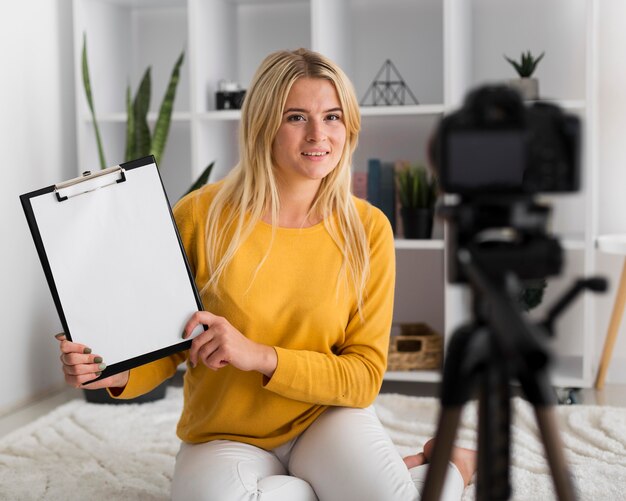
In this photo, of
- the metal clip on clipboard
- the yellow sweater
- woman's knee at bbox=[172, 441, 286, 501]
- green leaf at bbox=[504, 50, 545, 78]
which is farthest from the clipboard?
green leaf at bbox=[504, 50, 545, 78]

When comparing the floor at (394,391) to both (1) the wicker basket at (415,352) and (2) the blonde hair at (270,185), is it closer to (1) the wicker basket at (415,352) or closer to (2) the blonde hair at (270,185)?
(1) the wicker basket at (415,352)

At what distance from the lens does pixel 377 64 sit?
3.43 m

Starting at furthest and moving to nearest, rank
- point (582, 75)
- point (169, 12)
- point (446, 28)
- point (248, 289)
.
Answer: point (169, 12) → point (582, 75) → point (446, 28) → point (248, 289)

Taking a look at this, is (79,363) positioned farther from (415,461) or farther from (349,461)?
(415,461)

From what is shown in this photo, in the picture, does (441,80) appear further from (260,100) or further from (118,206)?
(118,206)

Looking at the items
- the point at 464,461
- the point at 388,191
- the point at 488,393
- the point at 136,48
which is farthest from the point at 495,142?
the point at 136,48

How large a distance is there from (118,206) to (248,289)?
0.31 metres

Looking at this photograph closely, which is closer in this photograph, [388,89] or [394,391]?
[394,391]

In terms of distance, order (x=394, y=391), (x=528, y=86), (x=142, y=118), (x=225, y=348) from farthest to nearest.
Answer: (x=394, y=391) < (x=142, y=118) < (x=528, y=86) < (x=225, y=348)

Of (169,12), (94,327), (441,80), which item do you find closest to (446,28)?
(441,80)

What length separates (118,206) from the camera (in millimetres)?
1679

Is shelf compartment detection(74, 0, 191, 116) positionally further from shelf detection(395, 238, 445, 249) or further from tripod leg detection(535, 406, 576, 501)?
tripod leg detection(535, 406, 576, 501)

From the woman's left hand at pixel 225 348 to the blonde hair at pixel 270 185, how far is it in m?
0.14

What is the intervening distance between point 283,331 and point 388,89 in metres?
1.83
